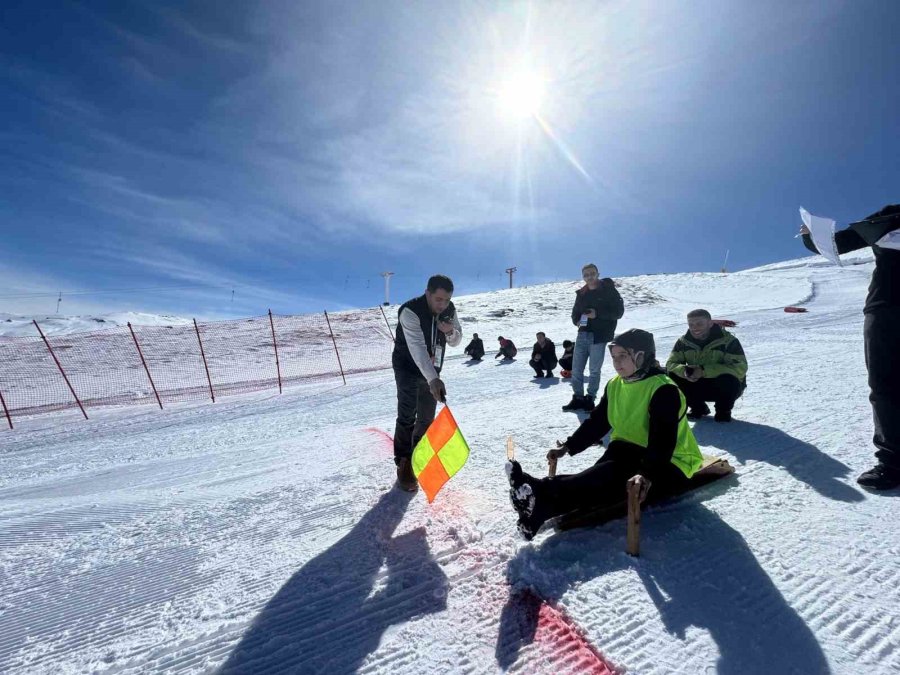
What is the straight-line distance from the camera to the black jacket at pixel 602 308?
5.30 m

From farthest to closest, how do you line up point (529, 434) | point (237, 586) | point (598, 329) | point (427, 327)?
point (598, 329) < point (529, 434) < point (427, 327) < point (237, 586)

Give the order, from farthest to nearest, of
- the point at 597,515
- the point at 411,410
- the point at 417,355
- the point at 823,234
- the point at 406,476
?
the point at 411,410, the point at 406,476, the point at 417,355, the point at 823,234, the point at 597,515

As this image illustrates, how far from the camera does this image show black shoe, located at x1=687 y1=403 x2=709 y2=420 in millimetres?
4586

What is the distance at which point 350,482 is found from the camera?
3592mm

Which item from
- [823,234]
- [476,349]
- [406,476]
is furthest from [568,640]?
[476,349]

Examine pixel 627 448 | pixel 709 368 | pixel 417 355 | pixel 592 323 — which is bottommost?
pixel 627 448

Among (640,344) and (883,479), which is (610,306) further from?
(883,479)

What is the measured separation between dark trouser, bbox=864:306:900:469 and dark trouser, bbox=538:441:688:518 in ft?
4.47

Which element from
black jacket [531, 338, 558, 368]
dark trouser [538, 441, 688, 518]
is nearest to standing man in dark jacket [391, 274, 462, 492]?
dark trouser [538, 441, 688, 518]

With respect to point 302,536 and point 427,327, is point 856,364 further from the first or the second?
point 302,536

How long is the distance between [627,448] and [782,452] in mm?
1828

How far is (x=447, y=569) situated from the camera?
2221 millimetres

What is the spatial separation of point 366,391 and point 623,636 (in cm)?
763

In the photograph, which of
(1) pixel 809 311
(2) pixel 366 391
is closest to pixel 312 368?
(2) pixel 366 391
